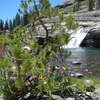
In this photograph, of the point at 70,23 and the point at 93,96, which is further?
the point at 93,96

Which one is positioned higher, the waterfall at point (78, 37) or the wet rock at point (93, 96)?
the waterfall at point (78, 37)

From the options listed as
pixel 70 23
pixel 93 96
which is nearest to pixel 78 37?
pixel 93 96

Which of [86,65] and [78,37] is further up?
[78,37]

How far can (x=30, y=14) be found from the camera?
771 centimetres

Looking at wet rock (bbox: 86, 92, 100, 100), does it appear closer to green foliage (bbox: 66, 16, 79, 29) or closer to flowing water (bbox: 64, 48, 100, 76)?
flowing water (bbox: 64, 48, 100, 76)

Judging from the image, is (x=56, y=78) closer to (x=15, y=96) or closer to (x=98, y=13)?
(x=15, y=96)

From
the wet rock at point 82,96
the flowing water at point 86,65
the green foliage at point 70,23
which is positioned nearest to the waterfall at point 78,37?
the flowing water at point 86,65

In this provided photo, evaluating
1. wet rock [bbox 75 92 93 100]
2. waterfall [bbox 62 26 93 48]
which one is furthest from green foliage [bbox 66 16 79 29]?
waterfall [bbox 62 26 93 48]

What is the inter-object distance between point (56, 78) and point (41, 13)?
2124 mm

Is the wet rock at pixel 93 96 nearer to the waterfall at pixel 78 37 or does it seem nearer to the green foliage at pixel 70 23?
the green foliage at pixel 70 23

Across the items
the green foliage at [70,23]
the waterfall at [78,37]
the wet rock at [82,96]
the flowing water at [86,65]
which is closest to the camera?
the wet rock at [82,96]

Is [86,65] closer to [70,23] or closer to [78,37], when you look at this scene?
[70,23]

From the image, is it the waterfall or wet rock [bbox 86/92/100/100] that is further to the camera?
the waterfall

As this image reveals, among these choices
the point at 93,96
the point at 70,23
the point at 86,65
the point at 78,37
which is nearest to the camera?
the point at 70,23
